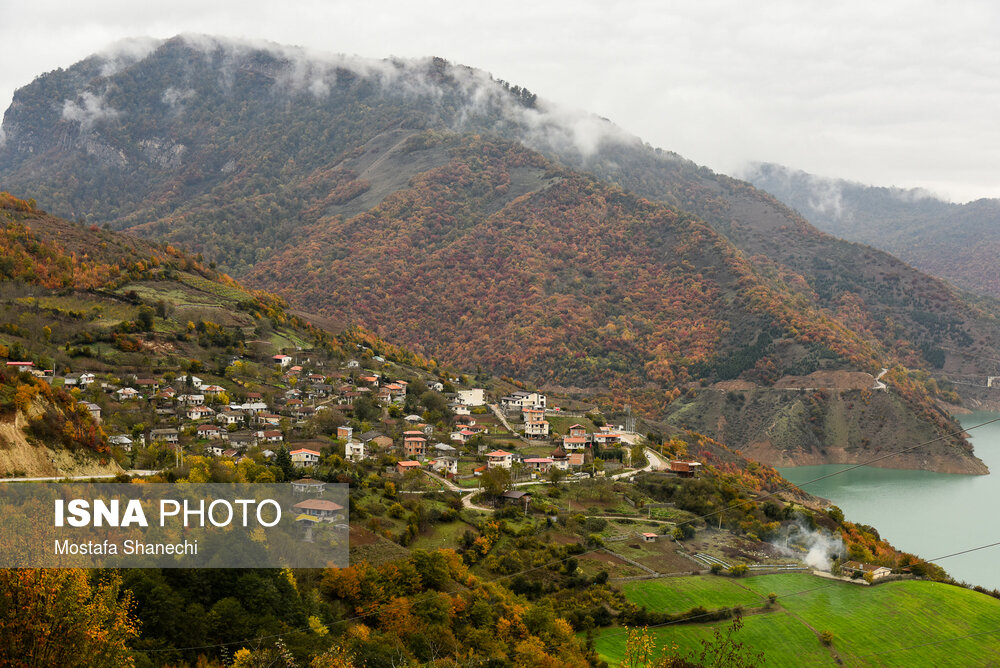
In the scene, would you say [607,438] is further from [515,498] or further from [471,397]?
[515,498]

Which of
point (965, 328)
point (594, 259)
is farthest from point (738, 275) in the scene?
point (965, 328)

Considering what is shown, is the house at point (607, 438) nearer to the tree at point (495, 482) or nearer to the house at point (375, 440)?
the house at point (375, 440)

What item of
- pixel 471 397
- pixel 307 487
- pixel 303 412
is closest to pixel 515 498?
pixel 307 487

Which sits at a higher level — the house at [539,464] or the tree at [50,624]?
the tree at [50,624]

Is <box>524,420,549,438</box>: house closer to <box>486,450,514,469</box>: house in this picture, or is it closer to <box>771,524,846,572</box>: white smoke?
<box>486,450,514,469</box>: house

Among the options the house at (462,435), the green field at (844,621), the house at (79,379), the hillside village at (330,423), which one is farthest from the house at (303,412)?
the green field at (844,621)

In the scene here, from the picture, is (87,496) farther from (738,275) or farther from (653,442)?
(738,275)
